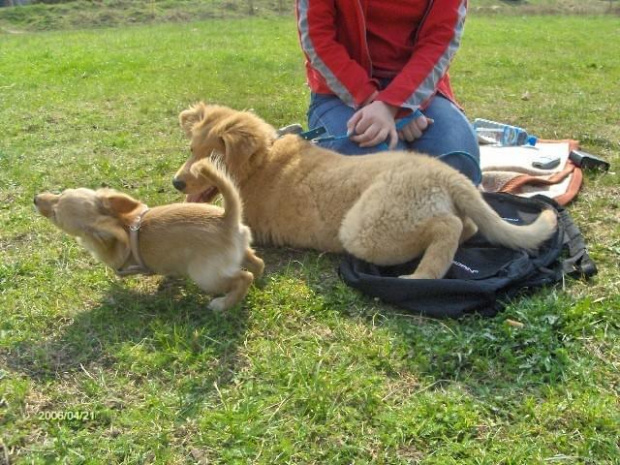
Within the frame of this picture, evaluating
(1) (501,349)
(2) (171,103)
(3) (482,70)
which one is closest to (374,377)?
(1) (501,349)

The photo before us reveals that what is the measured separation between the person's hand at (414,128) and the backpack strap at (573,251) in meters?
0.86

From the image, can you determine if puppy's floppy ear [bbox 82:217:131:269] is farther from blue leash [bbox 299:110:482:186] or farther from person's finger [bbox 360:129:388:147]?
person's finger [bbox 360:129:388:147]

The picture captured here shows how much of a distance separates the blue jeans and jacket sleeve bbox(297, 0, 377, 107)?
142mm

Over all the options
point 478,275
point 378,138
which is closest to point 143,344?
point 478,275

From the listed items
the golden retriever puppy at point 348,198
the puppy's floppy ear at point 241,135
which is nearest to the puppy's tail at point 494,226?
the golden retriever puppy at point 348,198

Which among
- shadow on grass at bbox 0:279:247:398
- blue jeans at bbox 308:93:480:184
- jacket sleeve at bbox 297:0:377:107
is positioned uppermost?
jacket sleeve at bbox 297:0:377:107

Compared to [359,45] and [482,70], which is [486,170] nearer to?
[359,45]

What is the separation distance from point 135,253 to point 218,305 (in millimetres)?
457

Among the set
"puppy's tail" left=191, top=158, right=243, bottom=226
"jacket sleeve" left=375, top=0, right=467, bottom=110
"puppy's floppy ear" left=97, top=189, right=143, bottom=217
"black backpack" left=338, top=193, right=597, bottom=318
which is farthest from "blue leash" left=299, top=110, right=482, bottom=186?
"puppy's floppy ear" left=97, top=189, right=143, bottom=217

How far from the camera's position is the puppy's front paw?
268 centimetres

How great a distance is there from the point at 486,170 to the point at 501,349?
2307mm

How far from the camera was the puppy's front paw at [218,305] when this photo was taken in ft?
8.78

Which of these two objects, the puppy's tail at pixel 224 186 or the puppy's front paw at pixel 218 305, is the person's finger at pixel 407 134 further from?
the puppy's front paw at pixel 218 305

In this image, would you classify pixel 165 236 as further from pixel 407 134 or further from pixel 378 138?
pixel 407 134
